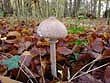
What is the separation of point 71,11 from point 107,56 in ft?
66.4

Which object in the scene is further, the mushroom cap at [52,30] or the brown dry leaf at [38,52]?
the brown dry leaf at [38,52]

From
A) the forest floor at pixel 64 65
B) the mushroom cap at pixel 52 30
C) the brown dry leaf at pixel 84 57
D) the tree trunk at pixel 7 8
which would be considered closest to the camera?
the mushroom cap at pixel 52 30

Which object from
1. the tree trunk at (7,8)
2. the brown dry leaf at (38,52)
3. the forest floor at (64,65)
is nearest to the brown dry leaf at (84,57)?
the forest floor at (64,65)

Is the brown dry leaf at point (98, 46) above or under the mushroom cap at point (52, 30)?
under

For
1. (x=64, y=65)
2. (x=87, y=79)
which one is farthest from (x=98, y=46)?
(x=87, y=79)

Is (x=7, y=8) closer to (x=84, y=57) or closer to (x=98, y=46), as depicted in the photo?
(x=98, y=46)

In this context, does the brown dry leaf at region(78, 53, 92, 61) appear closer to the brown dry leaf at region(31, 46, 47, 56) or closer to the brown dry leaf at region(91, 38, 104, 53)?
the brown dry leaf at region(91, 38, 104, 53)

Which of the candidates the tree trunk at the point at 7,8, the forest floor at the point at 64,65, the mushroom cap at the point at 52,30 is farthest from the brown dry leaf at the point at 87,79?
the tree trunk at the point at 7,8

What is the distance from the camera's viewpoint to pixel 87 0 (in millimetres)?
25094

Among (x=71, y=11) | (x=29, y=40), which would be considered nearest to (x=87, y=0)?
(x=71, y=11)

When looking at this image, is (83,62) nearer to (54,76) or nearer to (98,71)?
(98,71)

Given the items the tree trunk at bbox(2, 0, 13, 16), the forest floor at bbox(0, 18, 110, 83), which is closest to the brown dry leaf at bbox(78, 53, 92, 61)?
the forest floor at bbox(0, 18, 110, 83)

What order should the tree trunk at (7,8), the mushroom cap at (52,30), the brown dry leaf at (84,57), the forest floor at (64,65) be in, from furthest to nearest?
the tree trunk at (7,8) → the brown dry leaf at (84,57) → the forest floor at (64,65) → the mushroom cap at (52,30)

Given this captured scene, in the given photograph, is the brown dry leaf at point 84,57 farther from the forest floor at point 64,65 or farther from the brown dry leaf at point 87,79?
the brown dry leaf at point 87,79
